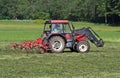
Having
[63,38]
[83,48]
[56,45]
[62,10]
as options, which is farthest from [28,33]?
[62,10]

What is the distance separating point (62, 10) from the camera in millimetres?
143625

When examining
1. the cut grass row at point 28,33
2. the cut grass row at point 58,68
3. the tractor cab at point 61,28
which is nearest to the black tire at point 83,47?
the tractor cab at point 61,28

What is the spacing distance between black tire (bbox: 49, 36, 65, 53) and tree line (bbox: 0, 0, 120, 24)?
89816mm

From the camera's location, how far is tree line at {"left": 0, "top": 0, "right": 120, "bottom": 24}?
120 m

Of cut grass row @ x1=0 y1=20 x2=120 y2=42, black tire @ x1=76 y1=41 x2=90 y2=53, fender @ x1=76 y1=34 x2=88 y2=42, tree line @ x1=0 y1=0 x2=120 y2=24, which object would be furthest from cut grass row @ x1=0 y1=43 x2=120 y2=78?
tree line @ x1=0 y1=0 x2=120 y2=24

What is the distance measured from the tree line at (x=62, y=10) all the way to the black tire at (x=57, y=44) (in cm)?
8982

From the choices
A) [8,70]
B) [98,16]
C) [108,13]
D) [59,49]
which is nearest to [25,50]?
[59,49]

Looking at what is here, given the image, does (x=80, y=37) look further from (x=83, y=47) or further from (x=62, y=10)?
(x=62, y=10)

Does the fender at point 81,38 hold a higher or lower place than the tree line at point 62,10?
higher

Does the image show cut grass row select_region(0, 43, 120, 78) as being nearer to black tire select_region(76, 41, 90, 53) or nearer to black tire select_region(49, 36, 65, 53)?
black tire select_region(49, 36, 65, 53)

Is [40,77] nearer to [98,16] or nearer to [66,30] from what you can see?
[66,30]

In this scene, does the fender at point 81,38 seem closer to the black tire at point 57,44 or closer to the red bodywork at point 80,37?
the red bodywork at point 80,37

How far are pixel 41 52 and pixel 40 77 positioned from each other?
9468 millimetres

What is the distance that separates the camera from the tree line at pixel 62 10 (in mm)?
120375
